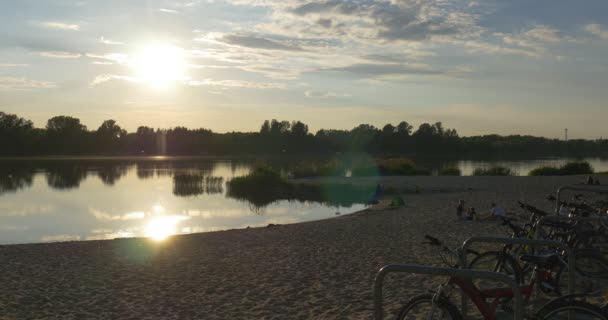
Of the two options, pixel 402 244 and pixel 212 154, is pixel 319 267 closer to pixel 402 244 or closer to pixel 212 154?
pixel 402 244

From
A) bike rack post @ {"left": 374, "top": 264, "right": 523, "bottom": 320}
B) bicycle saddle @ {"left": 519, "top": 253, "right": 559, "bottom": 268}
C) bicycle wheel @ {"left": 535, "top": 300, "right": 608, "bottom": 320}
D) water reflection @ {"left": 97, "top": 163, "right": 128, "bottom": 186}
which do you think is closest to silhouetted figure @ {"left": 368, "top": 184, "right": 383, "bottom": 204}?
water reflection @ {"left": 97, "top": 163, "right": 128, "bottom": 186}

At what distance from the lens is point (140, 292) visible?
7223mm

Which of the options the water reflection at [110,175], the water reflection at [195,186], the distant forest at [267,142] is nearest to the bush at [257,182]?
the water reflection at [195,186]

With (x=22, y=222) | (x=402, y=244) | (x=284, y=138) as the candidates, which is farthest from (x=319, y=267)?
(x=284, y=138)

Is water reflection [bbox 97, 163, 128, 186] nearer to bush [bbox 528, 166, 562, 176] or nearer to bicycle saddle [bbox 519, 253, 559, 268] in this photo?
bush [bbox 528, 166, 562, 176]

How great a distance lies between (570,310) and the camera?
146 inches

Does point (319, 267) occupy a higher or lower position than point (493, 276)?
lower

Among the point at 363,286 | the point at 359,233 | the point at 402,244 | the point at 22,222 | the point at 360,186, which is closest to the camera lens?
the point at 363,286

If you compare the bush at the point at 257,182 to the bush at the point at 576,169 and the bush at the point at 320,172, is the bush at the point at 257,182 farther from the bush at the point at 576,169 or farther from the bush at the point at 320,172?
the bush at the point at 576,169

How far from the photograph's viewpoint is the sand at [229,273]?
21.0 ft

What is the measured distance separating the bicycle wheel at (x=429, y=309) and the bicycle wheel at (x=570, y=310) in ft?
1.79

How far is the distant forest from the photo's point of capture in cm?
9450

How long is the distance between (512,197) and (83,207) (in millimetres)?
15920

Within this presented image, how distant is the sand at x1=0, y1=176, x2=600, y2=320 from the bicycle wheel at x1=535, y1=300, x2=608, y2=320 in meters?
2.38
